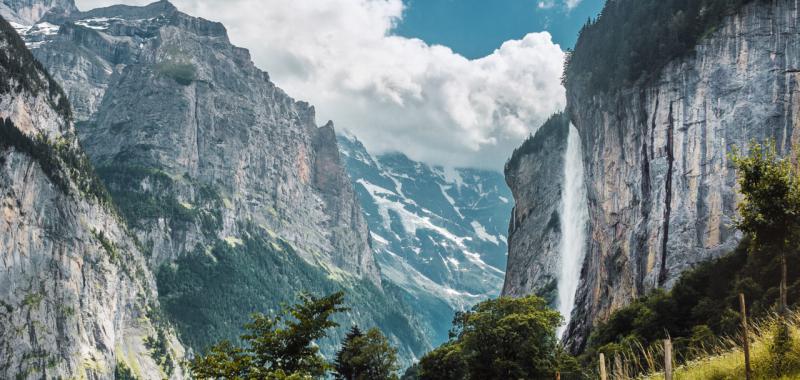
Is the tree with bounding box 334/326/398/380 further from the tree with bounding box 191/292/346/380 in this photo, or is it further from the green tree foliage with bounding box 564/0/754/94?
the green tree foliage with bounding box 564/0/754/94

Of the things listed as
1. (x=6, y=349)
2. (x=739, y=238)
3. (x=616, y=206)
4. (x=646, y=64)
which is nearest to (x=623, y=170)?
(x=616, y=206)

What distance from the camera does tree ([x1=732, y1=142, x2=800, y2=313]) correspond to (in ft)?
79.8

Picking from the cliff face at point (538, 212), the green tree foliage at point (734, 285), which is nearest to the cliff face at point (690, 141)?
the green tree foliage at point (734, 285)

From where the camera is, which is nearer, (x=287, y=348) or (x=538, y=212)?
(x=287, y=348)

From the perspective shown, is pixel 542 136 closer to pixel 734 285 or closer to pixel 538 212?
pixel 538 212

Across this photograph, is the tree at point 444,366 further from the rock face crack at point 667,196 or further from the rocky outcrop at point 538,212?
the rocky outcrop at point 538,212

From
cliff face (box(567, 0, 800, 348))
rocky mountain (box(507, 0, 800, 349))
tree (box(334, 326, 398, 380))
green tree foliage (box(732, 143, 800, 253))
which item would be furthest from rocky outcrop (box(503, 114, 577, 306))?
green tree foliage (box(732, 143, 800, 253))

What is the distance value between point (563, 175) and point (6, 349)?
6043 inches

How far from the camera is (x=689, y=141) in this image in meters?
81.3

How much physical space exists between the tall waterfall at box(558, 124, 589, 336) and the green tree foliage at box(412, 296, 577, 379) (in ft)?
214

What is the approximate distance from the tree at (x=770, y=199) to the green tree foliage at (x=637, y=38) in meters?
66.9

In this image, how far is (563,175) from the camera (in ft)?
490

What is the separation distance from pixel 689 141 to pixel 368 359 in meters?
47.8

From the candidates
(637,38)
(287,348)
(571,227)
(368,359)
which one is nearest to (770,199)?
(287,348)
